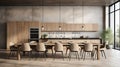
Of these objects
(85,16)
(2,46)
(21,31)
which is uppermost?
(85,16)

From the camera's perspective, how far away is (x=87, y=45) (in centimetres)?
899

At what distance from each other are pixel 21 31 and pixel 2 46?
7.08ft

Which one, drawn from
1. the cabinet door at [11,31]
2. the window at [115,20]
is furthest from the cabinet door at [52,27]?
the window at [115,20]

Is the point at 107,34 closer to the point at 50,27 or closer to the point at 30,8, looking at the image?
the point at 50,27

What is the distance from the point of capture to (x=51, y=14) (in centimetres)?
1523

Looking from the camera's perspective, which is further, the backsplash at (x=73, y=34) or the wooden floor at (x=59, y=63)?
the backsplash at (x=73, y=34)

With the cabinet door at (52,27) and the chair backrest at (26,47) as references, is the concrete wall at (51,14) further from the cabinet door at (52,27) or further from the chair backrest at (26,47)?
the chair backrest at (26,47)

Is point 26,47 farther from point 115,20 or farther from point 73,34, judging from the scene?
point 115,20

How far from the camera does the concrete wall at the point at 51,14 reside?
1516 cm

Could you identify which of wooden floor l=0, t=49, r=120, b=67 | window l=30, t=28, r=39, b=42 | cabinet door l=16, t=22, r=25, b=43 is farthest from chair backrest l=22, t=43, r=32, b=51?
cabinet door l=16, t=22, r=25, b=43

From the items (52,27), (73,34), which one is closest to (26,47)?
(52,27)

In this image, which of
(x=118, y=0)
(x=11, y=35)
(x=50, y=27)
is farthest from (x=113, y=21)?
(x=11, y=35)

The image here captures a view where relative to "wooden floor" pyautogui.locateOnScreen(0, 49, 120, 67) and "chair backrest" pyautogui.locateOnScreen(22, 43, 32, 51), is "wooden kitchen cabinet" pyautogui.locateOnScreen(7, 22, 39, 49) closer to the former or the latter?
"chair backrest" pyautogui.locateOnScreen(22, 43, 32, 51)

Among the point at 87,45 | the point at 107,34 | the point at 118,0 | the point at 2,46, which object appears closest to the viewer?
the point at 87,45
